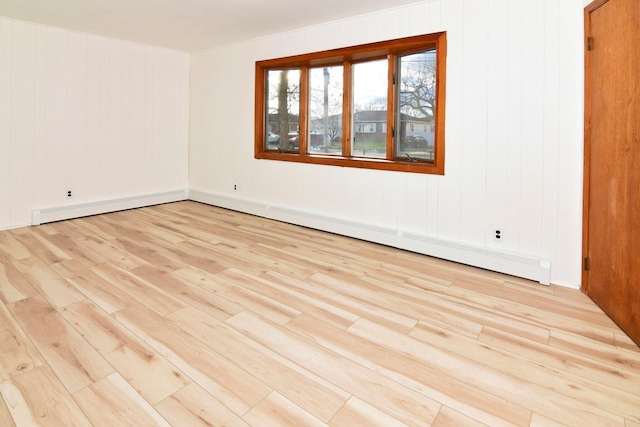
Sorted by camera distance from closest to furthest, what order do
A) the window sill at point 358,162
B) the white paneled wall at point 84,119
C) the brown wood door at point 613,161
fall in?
the brown wood door at point 613,161 → the window sill at point 358,162 → the white paneled wall at point 84,119

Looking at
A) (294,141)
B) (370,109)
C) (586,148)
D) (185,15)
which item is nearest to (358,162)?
(370,109)

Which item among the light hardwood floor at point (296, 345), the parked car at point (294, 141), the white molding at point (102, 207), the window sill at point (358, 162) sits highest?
the parked car at point (294, 141)

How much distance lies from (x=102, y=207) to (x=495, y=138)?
5069 millimetres

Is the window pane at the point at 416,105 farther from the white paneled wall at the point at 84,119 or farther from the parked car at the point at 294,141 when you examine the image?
the white paneled wall at the point at 84,119

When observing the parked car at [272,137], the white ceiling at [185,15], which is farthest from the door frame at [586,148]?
the parked car at [272,137]

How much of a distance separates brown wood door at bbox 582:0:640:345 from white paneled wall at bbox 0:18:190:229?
547 cm

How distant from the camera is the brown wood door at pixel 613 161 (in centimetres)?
223

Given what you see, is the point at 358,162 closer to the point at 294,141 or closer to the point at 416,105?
the point at 416,105

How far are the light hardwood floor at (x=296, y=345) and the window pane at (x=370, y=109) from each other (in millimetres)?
1488

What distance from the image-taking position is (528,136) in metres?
3.14

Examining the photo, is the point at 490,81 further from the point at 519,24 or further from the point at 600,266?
the point at 600,266

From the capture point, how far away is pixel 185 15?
4211mm

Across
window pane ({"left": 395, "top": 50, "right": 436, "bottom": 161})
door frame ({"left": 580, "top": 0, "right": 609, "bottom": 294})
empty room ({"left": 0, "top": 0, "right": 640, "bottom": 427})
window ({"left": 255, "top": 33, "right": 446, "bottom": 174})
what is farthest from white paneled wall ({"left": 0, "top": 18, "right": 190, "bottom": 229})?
door frame ({"left": 580, "top": 0, "right": 609, "bottom": 294})

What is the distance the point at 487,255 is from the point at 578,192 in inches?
34.1
